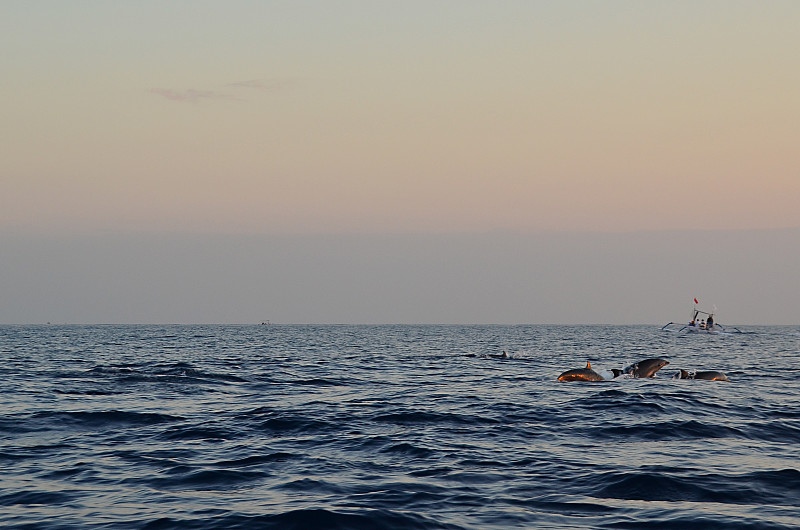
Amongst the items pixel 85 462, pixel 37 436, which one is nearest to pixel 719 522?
pixel 85 462

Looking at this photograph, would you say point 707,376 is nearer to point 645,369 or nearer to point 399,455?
point 645,369

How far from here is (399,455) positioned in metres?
15.4

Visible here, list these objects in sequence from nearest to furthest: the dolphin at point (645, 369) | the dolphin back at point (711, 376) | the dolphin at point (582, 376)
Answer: the dolphin at point (582, 376)
the dolphin back at point (711, 376)
the dolphin at point (645, 369)

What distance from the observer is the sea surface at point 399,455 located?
10992 millimetres

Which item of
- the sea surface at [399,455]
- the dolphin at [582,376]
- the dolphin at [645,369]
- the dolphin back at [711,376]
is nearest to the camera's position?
the sea surface at [399,455]

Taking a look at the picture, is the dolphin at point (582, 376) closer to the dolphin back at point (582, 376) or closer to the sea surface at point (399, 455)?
the dolphin back at point (582, 376)

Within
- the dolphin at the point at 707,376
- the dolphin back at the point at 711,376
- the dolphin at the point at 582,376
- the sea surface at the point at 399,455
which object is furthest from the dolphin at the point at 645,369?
the sea surface at the point at 399,455

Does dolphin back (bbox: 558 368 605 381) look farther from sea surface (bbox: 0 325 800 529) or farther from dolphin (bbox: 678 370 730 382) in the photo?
dolphin (bbox: 678 370 730 382)

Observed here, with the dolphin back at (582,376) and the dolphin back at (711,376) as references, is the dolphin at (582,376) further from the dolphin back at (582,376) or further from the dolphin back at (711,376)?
the dolphin back at (711,376)

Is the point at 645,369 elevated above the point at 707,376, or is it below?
above

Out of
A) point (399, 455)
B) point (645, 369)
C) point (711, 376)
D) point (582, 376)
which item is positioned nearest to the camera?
point (399, 455)

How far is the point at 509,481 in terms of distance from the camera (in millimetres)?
12969

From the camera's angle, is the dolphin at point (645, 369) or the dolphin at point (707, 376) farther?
the dolphin at point (645, 369)

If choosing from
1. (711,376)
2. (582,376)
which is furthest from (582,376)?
(711,376)
